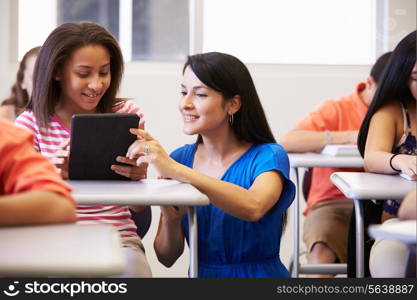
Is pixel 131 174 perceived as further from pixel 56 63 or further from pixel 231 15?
pixel 231 15

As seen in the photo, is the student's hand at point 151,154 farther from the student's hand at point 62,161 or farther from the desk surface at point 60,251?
the desk surface at point 60,251

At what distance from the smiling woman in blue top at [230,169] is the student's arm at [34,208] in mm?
757

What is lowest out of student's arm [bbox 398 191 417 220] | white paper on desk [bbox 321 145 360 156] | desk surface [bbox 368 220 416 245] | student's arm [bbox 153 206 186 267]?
student's arm [bbox 153 206 186 267]

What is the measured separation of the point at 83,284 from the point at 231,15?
3.11 meters

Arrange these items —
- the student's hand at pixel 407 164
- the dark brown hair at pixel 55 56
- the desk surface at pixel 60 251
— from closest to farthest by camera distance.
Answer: the desk surface at pixel 60 251 → the student's hand at pixel 407 164 → the dark brown hair at pixel 55 56

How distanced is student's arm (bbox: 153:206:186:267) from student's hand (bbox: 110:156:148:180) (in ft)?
0.39

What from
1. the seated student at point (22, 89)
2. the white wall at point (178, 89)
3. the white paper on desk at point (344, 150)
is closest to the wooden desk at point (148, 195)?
the white paper on desk at point (344, 150)

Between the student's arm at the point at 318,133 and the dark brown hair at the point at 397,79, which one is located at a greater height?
the dark brown hair at the point at 397,79

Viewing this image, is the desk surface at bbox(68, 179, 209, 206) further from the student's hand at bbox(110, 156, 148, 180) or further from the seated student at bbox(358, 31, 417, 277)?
the seated student at bbox(358, 31, 417, 277)

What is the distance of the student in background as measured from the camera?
226 cm

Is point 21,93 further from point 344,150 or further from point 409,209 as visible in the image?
point 409,209

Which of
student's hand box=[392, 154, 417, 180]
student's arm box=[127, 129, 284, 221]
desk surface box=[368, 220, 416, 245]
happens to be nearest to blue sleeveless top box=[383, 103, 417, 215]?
student's hand box=[392, 154, 417, 180]

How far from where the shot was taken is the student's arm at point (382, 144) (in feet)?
7.15

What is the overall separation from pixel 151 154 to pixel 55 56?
53cm
